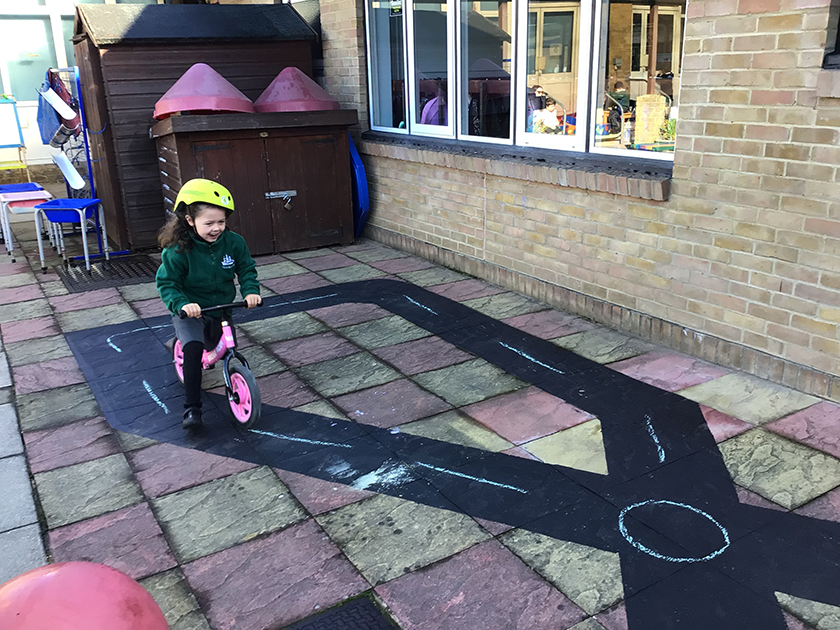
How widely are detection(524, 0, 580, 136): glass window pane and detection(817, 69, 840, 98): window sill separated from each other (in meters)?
2.07

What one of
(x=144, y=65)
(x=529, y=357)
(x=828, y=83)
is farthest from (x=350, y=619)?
(x=144, y=65)

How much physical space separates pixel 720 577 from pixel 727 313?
7.42 ft

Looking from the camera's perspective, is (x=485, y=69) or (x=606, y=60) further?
(x=485, y=69)

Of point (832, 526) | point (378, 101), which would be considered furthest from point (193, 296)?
point (378, 101)

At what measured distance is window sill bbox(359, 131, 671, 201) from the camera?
4.95 m

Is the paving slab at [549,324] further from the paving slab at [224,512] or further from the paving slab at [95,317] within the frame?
the paving slab at [95,317]

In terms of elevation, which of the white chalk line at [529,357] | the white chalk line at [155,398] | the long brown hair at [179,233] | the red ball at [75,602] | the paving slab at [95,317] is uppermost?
the long brown hair at [179,233]

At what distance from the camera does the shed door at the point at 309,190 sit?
782 centimetres

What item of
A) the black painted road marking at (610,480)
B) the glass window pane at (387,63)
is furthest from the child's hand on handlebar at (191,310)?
the glass window pane at (387,63)

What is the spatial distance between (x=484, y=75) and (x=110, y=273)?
14.2 ft

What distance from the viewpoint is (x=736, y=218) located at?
4414mm

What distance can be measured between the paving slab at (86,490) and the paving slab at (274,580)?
706mm

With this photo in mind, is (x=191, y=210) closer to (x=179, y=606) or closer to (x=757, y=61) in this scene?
(x=179, y=606)

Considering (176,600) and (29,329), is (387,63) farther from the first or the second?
(176,600)
